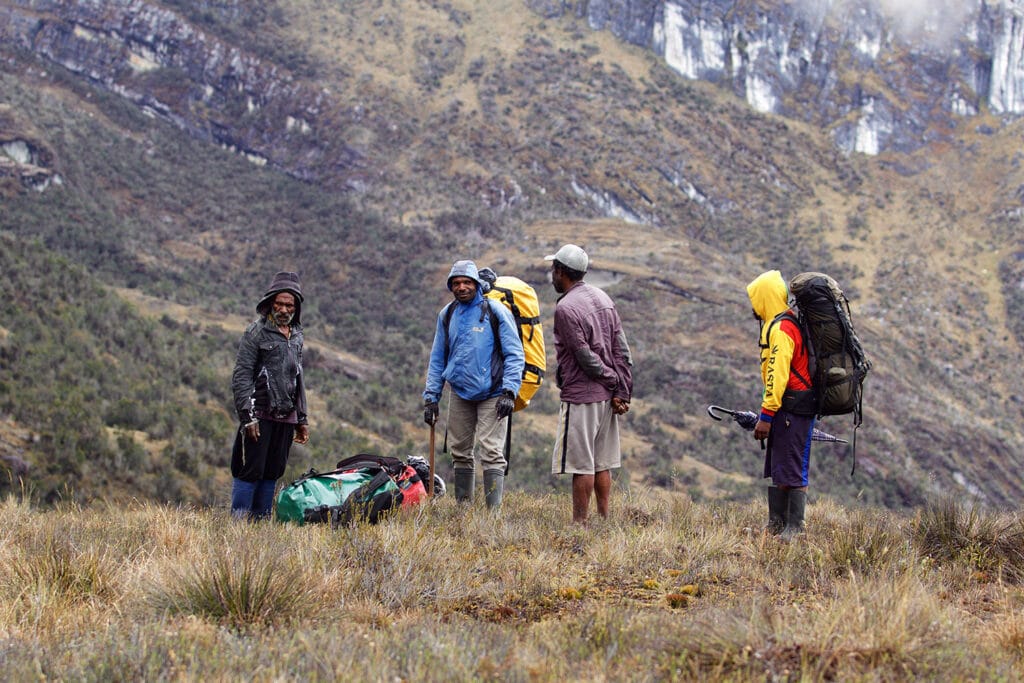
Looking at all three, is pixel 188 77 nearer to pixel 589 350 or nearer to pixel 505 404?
pixel 505 404

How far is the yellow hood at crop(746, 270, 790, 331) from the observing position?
5.31 m

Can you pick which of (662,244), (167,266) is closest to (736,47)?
(662,244)

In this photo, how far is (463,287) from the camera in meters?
5.89

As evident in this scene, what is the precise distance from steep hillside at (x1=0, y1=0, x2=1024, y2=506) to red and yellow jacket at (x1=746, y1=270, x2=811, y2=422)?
16898 millimetres

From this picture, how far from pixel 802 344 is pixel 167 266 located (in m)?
37.7

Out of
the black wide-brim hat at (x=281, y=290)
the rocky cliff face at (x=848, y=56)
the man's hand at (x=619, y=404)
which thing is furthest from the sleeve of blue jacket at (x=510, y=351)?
the rocky cliff face at (x=848, y=56)

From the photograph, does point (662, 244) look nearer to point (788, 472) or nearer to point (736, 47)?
point (736, 47)

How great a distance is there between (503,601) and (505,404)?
209 centimetres

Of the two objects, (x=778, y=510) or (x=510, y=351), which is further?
(x=510, y=351)

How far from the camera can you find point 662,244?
47.0 m

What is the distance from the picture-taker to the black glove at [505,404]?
18.9ft

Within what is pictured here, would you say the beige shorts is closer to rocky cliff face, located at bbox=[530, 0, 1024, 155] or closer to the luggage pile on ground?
the luggage pile on ground

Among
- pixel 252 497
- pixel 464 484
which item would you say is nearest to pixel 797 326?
pixel 464 484

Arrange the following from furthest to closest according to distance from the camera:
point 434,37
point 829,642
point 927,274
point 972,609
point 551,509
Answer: point 434,37
point 927,274
point 551,509
point 972,609
point 829,642
